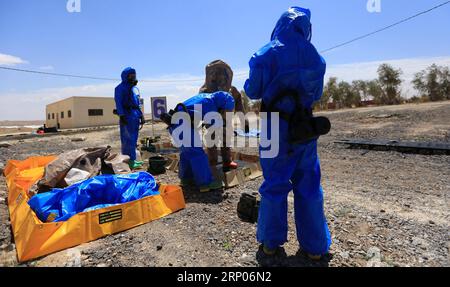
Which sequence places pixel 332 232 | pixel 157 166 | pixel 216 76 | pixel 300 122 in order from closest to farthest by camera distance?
pixel 300 122
pixel 332 232
pixel 216 76
pixel 157 166

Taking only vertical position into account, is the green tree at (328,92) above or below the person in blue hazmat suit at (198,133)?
above

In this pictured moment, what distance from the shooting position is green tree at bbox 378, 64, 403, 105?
2356 centimetres

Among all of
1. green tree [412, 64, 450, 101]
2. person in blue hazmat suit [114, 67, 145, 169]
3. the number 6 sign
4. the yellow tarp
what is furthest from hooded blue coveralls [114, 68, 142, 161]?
green tree [412, 64, 450, 101]

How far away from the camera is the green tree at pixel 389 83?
23.6 meters

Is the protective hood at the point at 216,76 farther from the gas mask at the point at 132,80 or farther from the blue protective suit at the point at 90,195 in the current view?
the blue protective suit at the point at 90,195

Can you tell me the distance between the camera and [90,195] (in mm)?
3322

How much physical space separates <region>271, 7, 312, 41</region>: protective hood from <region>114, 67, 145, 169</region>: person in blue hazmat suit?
4.39 meters

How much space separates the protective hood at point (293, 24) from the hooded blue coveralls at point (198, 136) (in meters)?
1.94

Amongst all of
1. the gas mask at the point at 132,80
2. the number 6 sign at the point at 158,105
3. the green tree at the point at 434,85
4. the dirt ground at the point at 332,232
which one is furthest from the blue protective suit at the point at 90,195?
the green tree at the point at 434,85

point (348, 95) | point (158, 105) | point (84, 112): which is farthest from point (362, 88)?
point (84, 112)

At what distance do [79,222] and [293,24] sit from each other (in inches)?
103

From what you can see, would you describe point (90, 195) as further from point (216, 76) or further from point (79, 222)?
point (216, 76)

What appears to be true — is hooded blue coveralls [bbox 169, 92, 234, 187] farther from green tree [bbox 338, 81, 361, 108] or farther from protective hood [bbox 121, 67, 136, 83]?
green tree [bbox 338, 81, 361, 108]

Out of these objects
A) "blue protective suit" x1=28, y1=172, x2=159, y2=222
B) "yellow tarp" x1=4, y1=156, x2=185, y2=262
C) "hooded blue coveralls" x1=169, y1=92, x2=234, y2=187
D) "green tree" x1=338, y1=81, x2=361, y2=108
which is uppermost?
"green tree" x1=338, y1=81, x2=361, y2=108
